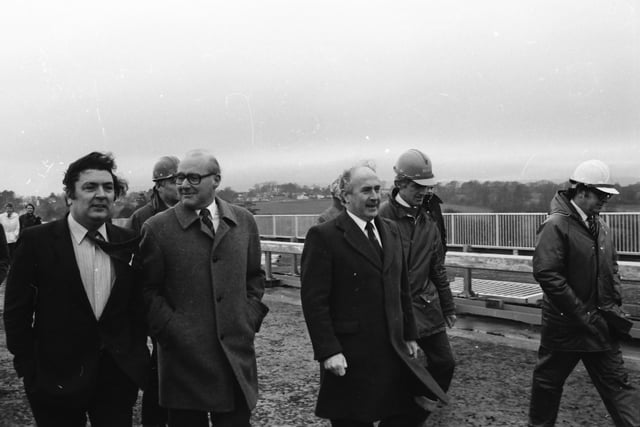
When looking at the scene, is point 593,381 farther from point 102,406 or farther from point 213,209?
point 102,406

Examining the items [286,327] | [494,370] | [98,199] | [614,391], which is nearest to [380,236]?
[98,199]

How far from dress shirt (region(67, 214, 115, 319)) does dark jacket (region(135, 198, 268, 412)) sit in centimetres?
19

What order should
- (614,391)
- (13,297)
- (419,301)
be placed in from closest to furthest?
(13,297), (614,391), (419,301)

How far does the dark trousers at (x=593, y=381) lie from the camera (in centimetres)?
419

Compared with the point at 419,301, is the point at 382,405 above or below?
below

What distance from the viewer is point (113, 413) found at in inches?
126

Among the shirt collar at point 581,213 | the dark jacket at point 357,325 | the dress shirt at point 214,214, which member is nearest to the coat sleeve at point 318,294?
the dark jacket at point 357,325

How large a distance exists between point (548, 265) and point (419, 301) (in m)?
0.99

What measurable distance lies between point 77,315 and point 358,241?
1546 mm

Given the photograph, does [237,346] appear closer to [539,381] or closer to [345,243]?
[345,243]

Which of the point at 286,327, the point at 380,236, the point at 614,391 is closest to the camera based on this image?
the point at 380,236

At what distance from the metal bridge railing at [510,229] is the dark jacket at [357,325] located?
15.0 meters

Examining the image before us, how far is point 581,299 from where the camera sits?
4.34m

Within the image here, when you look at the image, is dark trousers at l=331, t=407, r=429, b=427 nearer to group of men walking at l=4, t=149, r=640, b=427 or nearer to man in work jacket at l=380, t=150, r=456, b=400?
group of men walking at l=4, t=149, r=640, b=427
